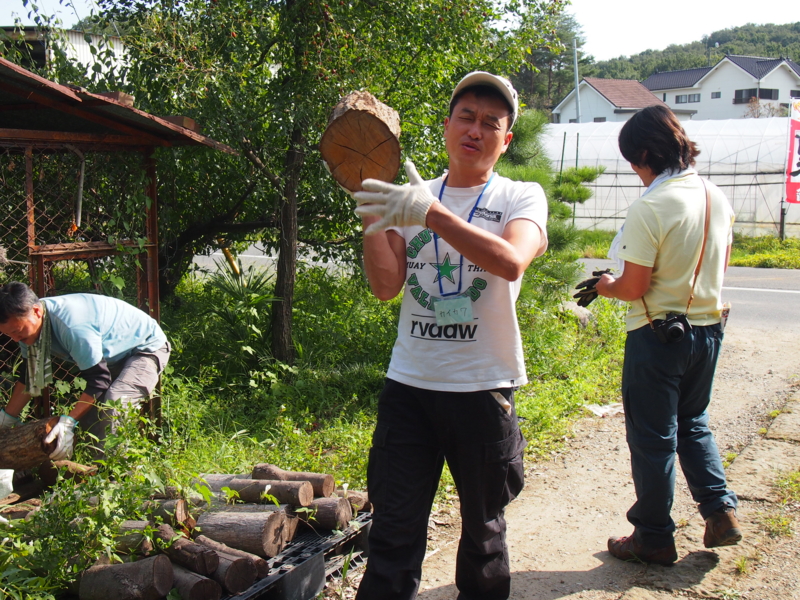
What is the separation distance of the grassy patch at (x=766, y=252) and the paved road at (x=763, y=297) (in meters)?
0.53

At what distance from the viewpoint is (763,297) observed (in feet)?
33.4

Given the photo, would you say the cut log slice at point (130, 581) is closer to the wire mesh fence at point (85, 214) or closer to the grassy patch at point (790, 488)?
the wire mesh fence at point (85, 214)

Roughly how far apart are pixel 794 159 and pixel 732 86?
48.0 meters

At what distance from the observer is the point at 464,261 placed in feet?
7.00

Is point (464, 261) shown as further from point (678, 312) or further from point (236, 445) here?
point (236, 445)

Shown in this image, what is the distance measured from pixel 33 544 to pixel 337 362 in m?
3.51

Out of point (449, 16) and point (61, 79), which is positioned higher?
point (449, 16)

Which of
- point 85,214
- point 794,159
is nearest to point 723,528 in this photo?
point 85,214

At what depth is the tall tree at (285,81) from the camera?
4.88 m

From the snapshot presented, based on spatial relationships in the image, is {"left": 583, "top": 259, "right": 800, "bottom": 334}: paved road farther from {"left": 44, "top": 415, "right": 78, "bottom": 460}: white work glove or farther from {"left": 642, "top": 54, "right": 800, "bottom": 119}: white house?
{"left": 642, "top": 54, "right": 800, "bottom": 119}: white house

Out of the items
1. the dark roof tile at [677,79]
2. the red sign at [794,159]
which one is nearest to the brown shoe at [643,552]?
the red sign at [794,159]

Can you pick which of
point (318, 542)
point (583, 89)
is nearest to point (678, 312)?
point (318, 542)

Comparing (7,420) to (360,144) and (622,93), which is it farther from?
(622,93)

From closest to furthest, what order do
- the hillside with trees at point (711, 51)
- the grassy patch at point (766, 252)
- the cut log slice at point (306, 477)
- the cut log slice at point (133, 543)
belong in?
the cut log slice at point (133, 543) → the cut log slice at point (306, 477) → the grassy patch at point (766, 252) → the hillside with trees at point (711, 51)
